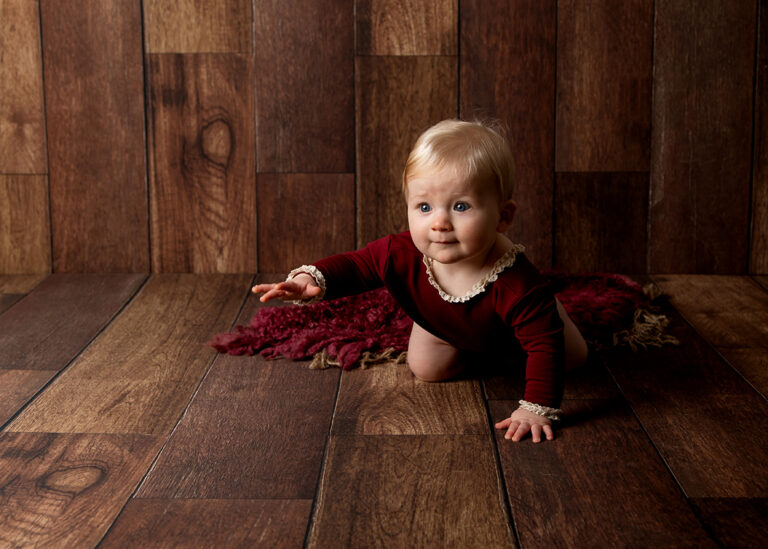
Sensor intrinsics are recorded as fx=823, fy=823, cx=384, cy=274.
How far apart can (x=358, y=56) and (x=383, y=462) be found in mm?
1135

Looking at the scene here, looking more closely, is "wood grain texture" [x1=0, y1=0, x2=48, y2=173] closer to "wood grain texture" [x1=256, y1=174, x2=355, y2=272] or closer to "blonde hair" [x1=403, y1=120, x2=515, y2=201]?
"wood grain texture" [x1=256, y1=174, x2=355, y2=272]

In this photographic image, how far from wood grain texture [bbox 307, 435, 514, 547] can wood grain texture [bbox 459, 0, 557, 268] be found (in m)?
0.93

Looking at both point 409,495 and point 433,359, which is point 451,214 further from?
point 409,495

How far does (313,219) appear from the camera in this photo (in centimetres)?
200

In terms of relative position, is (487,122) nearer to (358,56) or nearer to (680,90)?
(358,56)

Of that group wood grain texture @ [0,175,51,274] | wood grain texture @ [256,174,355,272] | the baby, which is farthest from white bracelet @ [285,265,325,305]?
wood grain texture @ [0,175,51,274]

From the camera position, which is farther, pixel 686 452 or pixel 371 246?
pixel 371 246

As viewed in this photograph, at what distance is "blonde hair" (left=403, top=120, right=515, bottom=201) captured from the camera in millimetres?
1162

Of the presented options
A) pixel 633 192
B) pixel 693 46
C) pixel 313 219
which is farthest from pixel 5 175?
pixel 693 46

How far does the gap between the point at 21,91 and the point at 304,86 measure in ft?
2.21

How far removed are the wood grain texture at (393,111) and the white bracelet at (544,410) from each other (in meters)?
0.86

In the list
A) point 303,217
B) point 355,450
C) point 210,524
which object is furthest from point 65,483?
point 303,217

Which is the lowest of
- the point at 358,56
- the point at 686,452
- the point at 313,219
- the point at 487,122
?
the point at 686,452

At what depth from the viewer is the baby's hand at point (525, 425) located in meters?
1.16
